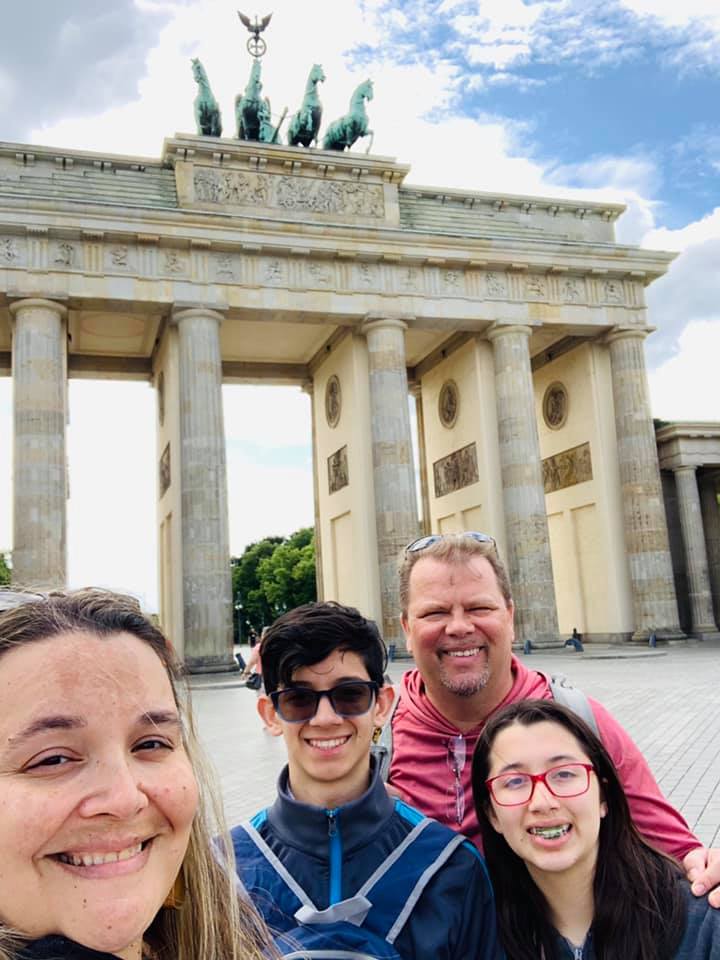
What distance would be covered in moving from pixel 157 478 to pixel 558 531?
15.2m

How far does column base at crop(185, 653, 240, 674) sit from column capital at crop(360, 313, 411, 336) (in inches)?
436

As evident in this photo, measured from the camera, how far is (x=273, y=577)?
7519 centimetres

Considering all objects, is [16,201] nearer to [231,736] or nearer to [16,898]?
[231,736]

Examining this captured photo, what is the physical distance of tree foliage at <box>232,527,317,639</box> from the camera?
68.9 meters

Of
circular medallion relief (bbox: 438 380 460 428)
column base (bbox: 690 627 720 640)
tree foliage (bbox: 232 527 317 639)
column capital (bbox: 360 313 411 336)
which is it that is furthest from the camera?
tree foliage (bbox: 232 527 317 639)

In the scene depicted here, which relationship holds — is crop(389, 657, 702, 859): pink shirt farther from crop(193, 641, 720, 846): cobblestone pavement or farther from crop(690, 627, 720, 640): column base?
crop(690, 627, 720, 640): column base

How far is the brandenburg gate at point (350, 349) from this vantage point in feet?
76.6

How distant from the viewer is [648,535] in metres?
27.7

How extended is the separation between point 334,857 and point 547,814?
1.95 feet

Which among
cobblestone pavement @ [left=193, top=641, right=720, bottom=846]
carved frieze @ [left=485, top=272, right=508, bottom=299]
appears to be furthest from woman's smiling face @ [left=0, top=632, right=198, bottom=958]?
carved frieze @ [left=485, top=272, right=508, bottom=299]

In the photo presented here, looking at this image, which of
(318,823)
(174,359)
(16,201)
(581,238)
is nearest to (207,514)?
(174,359)

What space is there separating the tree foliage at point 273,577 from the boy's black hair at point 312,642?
58460mm

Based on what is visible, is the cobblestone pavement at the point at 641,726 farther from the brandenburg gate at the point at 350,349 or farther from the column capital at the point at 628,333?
the column capital at the point at 628,333

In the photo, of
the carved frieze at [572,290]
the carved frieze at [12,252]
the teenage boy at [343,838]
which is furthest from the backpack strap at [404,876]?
the carved frieze at [572,290]
